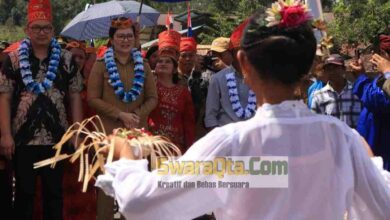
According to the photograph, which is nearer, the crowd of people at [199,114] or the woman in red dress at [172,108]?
the crowd of people at [199,114]

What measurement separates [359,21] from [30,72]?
2150cm

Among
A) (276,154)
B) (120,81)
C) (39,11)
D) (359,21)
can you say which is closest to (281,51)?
(276,154)

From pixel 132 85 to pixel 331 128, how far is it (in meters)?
3.47

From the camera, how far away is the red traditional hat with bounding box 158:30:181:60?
250 inches

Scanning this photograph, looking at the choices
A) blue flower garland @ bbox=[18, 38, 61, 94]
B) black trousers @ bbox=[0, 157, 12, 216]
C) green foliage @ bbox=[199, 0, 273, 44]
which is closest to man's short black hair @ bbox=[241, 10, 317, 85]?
blue flower garland @ bbox=[18, 38, 61, 94]

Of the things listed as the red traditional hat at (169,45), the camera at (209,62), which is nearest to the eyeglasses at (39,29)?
the red traditional hat at (169,45)

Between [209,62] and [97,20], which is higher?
[97,20]

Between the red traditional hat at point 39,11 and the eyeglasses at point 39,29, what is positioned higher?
the red traditional hat at point 39,11

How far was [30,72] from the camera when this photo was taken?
203 inches

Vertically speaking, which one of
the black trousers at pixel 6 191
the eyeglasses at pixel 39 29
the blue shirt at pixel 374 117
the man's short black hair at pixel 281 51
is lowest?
the black trousers at pixel 6 191

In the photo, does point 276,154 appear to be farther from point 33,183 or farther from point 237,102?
point 237,102

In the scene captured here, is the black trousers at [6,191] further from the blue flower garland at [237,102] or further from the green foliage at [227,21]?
the green foliage at [227,21]

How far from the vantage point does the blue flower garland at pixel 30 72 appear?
5.14m

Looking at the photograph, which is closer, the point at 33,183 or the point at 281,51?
the point at 281,51
